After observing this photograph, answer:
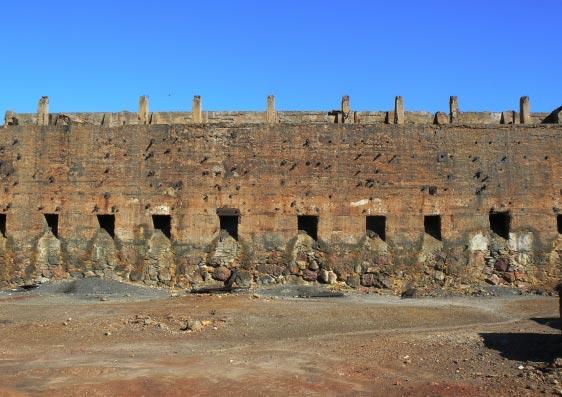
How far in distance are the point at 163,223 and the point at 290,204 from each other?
4314mm

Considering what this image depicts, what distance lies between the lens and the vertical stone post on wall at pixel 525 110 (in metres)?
21.2

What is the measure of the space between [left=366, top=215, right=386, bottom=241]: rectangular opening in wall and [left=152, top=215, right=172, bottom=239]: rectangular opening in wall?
Answer: 21.4 feet

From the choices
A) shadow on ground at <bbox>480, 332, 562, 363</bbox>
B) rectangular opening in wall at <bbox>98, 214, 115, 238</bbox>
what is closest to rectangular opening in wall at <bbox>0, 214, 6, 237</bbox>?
rectangular opening in wall at <bbox>98, 214, 115, 238</bbox>

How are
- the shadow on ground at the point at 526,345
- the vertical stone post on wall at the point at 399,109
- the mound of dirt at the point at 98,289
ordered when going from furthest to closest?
the vertical stone post on wall at the point at 399,109 → the mound of dirt at the point at 98,289 → the shadow on ground at the point at 526,345

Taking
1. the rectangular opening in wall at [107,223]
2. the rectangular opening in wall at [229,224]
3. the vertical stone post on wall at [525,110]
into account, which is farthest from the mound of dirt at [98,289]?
the vertical stone post on wall at [525,110]

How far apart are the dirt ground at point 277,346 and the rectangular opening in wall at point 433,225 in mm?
2873

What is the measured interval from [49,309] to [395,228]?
34.2ft

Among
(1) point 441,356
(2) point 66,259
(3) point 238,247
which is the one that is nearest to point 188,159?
(3) point 238,247

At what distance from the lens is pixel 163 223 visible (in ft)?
65.8

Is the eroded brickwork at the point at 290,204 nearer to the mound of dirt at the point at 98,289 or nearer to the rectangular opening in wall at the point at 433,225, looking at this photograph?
the rectangular opening in wall at the point at 433,225

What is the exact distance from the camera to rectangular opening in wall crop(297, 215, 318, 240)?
1952 cm

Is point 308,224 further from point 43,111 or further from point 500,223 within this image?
point 43,111

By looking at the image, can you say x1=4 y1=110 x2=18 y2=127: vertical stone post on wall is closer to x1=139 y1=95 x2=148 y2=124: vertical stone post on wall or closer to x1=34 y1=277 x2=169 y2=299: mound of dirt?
x1=139 y1=95 x2=148 y2=124: vertical stone post on wall

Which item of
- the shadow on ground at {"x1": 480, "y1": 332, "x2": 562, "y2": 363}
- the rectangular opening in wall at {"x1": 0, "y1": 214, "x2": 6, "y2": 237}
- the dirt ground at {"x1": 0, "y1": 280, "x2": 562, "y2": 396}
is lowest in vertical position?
the dirt ground at {"x1": 0, "y1": 280, "x2": 562, "y2": 396}
